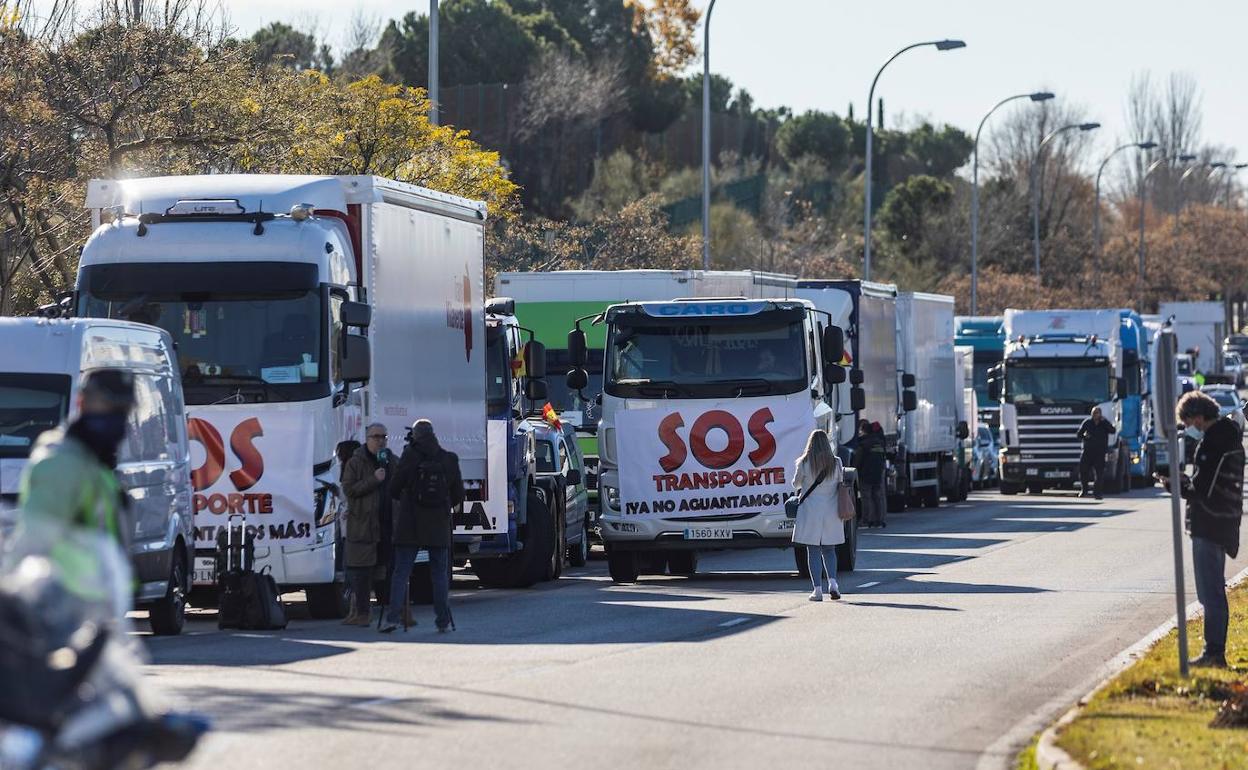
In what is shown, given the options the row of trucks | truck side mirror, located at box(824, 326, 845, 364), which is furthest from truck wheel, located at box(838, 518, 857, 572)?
truck side mirror, located at box(824, 326, 845, 364)

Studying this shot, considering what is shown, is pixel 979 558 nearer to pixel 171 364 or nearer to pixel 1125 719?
pixel 171 364

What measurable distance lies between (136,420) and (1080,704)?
24.6 ft

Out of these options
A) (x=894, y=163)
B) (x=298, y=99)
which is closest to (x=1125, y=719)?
(x=298, y=99)

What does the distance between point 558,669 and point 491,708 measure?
2365 mm

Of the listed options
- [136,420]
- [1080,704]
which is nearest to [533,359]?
[136,420]

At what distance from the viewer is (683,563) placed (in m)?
27.3

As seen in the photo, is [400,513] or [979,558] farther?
[979,558]

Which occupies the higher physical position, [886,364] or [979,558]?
[886,364]

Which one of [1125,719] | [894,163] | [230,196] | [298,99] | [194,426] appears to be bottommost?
[1125,719]

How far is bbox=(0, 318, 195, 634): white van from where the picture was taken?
17047 millimetres

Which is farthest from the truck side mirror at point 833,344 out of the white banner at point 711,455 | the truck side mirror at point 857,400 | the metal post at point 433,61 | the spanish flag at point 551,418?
the metal post at point 433,61

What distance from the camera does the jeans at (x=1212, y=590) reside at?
1557cm

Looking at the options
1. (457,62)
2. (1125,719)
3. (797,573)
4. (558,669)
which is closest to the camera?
(1125,719)

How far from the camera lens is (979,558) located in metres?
29.0
